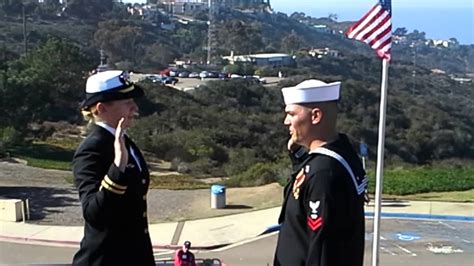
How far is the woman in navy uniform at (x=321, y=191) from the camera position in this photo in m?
3.43

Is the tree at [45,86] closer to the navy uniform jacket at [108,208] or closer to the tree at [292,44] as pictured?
the navy uniform jacket at [108,208]

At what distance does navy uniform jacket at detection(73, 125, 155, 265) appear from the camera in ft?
11.7

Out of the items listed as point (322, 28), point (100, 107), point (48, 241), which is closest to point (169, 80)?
point (48, 241)

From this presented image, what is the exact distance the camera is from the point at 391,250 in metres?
12.5

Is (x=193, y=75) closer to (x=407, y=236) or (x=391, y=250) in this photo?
(x=407, y=236)

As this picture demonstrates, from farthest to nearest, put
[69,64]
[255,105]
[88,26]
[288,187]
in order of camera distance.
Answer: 1. [88,26]
2. [255,105]
3. [69,64]
4. [288,187]

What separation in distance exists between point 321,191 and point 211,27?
73509 mm

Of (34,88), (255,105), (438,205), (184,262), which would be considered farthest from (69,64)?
(184,262)

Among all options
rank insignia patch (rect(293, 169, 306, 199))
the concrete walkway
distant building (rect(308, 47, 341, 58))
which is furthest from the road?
distant building (rect(308, 47, 341, 58))

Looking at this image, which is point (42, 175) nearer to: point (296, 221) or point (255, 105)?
point (296, 221)

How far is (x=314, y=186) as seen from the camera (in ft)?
11.3

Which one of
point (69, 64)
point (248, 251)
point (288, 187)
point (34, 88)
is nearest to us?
point (288, 187)

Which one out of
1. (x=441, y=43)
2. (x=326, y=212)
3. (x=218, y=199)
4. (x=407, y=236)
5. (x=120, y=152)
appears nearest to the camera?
(x=326, y=212)

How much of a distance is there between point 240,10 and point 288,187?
9077 centimetres
